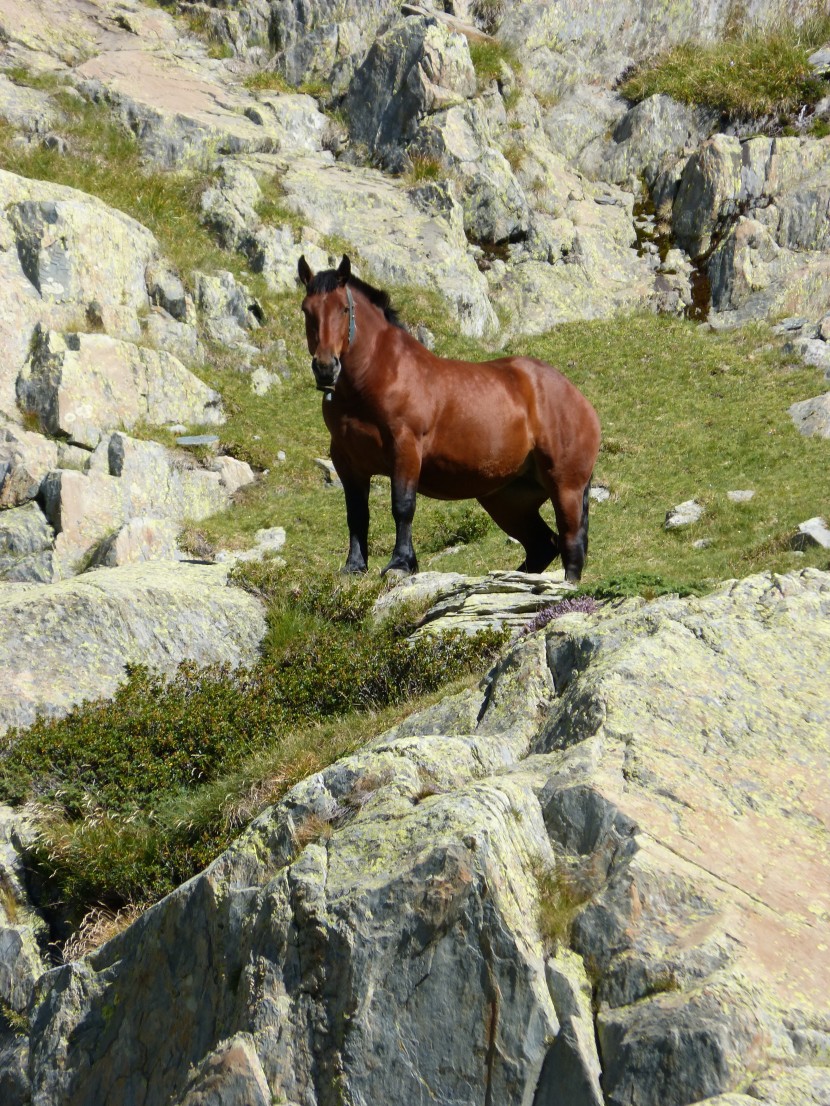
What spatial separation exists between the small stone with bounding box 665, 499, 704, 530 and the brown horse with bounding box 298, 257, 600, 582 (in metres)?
6.22

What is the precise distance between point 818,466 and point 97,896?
735 inches

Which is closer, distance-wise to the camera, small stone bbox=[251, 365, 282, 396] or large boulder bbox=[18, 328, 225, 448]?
large boulder bbox=[18, 328, 225, 448]

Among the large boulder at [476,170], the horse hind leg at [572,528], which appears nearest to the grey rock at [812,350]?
the large boulder at [476,170]

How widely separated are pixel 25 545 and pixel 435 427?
10076 millimetres

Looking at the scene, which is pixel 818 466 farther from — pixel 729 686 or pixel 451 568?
pixel 729 686

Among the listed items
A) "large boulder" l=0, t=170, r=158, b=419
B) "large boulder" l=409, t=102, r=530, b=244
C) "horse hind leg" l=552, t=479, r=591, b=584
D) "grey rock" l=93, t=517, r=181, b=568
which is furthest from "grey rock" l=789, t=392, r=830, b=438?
"large boulder" l=0, t=170, r=158, b=419

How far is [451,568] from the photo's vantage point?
19.0 metres

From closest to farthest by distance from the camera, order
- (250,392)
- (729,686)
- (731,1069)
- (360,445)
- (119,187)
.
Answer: (731,1069), (729,686), (360,445), (250,392), (119,187)

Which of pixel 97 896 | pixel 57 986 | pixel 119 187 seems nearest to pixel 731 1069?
pixel 57 986

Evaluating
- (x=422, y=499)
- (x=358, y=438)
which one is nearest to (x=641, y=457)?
(x=422, y=499)

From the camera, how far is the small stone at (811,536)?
16.5 meters

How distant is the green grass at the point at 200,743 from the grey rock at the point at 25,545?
8.78 metres

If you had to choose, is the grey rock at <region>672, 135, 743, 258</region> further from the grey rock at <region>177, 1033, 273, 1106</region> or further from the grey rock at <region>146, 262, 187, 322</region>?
the grey rock at <region>177, 1033, 273, 1106</region>

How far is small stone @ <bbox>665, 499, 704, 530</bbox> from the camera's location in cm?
2030
